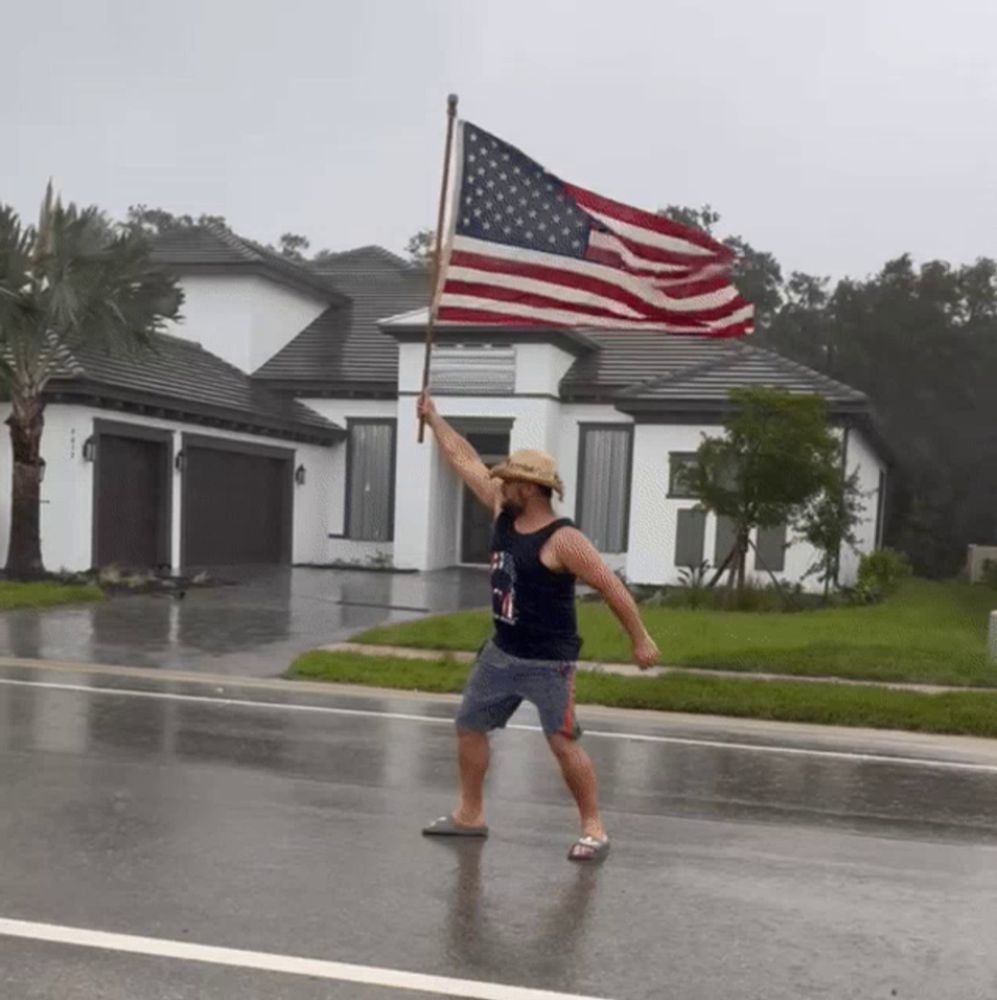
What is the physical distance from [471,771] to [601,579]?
1.23 meters

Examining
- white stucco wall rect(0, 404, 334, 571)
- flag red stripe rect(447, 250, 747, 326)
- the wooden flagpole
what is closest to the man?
the wooden flagpole

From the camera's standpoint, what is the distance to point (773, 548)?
2328 cm

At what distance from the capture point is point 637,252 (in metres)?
9.09

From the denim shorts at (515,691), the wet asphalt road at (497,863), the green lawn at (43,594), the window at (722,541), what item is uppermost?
the window at (722,541)

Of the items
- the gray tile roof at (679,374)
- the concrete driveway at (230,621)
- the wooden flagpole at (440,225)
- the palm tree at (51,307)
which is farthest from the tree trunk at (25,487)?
the wooden flagpole at (440,225)

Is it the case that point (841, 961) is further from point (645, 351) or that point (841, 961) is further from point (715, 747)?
point (645, 351)

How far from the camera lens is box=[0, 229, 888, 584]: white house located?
878 inches

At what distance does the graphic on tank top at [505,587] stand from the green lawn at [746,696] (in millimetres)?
5271

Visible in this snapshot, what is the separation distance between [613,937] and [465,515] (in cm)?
2386

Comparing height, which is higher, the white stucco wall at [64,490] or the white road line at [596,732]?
the white stucco wall at [64,490]

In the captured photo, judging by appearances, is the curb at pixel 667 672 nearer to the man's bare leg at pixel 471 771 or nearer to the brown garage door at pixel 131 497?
the man's bare leg at pixel 471 771

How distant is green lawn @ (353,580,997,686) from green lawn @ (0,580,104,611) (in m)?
4.81

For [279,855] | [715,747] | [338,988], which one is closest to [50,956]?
[338,988]

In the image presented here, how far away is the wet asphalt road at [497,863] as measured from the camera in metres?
4.74
